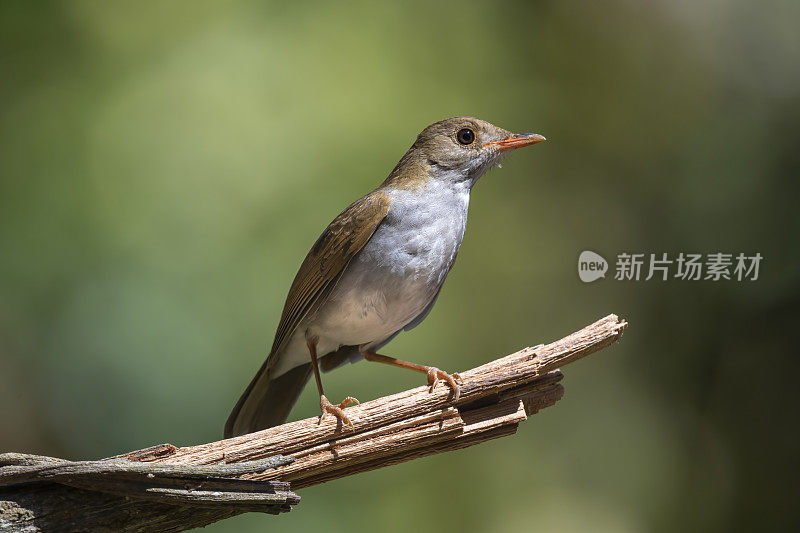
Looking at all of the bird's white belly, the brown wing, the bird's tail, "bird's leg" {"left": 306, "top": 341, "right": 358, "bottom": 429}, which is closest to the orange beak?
the bird's white belly

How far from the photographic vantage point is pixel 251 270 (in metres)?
5.67

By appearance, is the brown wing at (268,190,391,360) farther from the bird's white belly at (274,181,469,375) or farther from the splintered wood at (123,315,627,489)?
the splintered wood at (123,315,627,489)

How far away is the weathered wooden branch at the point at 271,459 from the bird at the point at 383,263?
0.99 feet

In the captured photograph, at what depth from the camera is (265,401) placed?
406 cm

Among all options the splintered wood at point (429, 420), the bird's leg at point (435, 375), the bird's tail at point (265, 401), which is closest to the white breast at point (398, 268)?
the bird's leg at point (435, 375)

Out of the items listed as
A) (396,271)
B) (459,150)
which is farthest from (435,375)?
(459,150)

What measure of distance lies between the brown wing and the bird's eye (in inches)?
20.9

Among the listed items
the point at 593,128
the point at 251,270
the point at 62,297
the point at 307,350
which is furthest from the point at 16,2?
the point at 593,128

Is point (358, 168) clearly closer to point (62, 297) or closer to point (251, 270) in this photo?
point (251, 270)

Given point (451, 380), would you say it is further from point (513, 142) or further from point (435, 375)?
point (513, 142)

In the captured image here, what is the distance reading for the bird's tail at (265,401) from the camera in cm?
389

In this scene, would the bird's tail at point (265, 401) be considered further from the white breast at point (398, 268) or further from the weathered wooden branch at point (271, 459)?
the weathered wooden branch at point (271, 459)

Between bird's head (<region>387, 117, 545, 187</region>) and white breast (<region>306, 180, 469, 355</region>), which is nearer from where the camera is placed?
white breast (<region>306, 180, 469, 355</region>)

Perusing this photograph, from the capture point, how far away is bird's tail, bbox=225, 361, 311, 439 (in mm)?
3895
